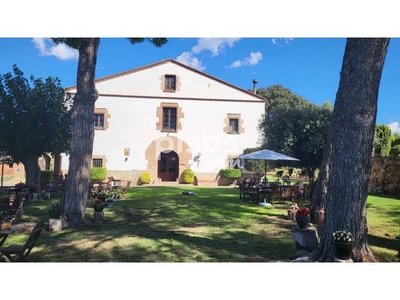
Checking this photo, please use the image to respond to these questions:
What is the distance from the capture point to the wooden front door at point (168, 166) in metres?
12.0

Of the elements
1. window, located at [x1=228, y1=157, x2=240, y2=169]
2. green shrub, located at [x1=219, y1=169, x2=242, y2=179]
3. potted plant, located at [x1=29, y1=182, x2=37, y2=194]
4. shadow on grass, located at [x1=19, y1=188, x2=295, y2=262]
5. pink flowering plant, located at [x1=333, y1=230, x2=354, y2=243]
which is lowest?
shadow on grass, located at [x1=19, y1=188, x2=295, y2=262]

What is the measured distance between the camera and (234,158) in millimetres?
12156

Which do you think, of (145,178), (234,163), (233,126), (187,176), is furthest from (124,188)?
(233,126)

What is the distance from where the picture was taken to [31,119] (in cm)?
991

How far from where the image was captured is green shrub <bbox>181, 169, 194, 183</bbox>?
37.6ft

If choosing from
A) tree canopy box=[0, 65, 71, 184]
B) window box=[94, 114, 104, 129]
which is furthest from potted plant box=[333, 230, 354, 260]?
window box=[94, 114, 104, 129]

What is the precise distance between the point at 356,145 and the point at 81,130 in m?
5.82

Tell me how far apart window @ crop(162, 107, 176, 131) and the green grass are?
165 inches

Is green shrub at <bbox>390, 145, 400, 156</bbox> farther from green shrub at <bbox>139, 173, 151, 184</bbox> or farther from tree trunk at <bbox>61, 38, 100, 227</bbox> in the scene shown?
tree trunk at <bbox>61, 38, 100, 227</bbox>

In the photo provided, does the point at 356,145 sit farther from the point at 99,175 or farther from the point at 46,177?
the point at 46,177

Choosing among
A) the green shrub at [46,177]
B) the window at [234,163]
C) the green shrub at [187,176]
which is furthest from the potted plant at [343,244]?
the green shrub at [46,177]

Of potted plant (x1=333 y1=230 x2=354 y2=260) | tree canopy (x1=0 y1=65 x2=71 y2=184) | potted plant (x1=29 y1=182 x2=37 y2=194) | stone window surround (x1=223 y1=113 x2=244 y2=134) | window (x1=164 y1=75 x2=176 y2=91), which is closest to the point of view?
potted plant (x1=333 y1=230 x2=354 y2=260)

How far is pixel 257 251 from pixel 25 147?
859cm

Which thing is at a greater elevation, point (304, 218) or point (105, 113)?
point (105, 113)
